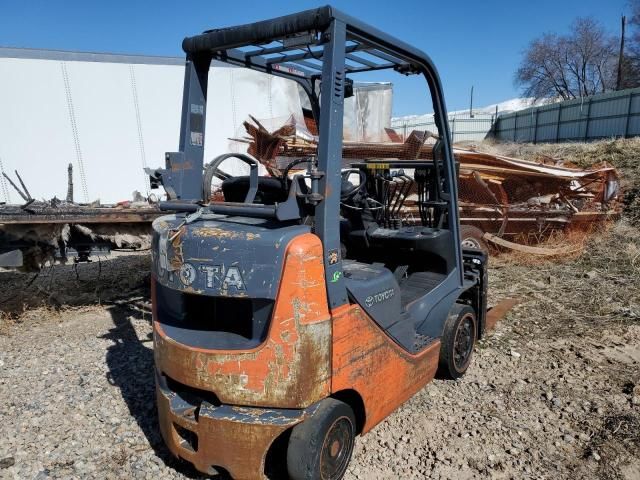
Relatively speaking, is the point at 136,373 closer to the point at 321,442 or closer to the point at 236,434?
the point at 236,434

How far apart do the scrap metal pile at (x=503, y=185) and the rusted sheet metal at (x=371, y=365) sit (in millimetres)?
5112

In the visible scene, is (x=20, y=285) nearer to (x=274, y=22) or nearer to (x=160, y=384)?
(x=160, y=384)

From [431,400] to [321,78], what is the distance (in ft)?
7.82

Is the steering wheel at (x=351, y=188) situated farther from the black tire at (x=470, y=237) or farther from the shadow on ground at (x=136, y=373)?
the black tire at (x=470, y=237)

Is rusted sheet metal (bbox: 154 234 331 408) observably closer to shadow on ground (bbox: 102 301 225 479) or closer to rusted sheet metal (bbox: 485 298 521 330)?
shadow on ground (bbox: 102 301 225 479)

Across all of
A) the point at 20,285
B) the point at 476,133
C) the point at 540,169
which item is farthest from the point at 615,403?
the point at 476,133

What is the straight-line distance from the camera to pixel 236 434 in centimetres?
243

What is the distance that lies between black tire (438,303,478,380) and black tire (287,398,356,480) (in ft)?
4.15

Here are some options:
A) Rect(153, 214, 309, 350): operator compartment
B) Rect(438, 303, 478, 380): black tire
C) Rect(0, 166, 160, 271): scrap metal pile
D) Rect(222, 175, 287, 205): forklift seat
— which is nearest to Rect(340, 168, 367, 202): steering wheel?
Rect(222, 175, 287, 205): forklift seat

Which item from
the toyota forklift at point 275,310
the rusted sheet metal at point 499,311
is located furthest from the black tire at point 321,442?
the rusted sheet metal at point 499,311

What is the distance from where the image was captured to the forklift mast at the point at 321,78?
2.45m

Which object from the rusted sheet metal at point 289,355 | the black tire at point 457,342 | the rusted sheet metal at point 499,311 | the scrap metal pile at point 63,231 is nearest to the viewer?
the rusted sheet metal at point 289,355

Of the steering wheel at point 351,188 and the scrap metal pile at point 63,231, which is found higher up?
the steering wheel at point 351,188

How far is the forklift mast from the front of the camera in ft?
8.04
